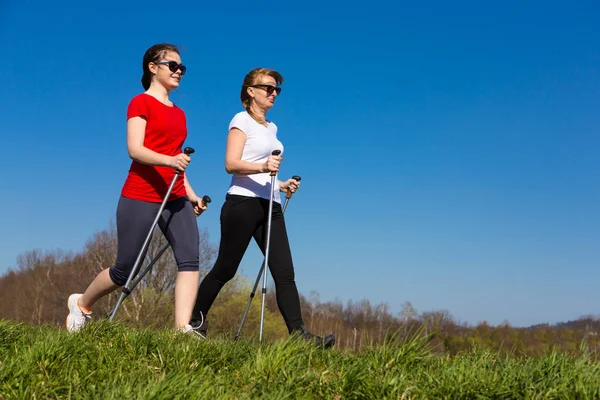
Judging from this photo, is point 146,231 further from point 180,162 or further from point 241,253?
point 241,253

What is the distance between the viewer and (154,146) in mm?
6344

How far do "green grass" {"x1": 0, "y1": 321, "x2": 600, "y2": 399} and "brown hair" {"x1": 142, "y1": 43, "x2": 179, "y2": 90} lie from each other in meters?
3.00

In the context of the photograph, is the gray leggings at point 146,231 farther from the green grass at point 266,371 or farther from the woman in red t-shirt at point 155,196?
the green grass at point 266,371

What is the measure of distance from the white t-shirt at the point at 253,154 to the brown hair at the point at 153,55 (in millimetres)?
991

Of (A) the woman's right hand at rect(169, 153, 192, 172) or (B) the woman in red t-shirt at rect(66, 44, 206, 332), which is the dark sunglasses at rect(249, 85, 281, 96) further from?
(A) the woman's right hand at rect(169, 153, 192, 172)

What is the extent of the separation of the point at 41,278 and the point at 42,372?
69.2 metres

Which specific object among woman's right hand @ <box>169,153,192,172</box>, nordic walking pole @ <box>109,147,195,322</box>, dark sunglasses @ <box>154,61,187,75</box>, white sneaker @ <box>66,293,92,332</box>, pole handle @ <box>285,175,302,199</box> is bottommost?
white sneaker @ <box>66,293,92,332</box>

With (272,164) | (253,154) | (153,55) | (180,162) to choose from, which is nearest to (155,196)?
(180,162)

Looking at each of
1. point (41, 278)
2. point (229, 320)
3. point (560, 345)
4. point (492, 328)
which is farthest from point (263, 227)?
point (492, 328)

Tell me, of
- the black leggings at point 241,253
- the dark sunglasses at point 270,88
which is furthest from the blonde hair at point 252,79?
the black leggings at point 241,253

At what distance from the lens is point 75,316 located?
259 inches

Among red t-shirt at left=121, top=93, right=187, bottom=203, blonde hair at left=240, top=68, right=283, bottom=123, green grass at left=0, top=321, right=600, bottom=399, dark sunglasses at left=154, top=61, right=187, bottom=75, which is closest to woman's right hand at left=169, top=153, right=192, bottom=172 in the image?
red t-shirt at left=121, top=93, right=187, bottom=203

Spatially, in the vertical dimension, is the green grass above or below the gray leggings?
below

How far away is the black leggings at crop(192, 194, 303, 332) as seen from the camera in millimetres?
6648
